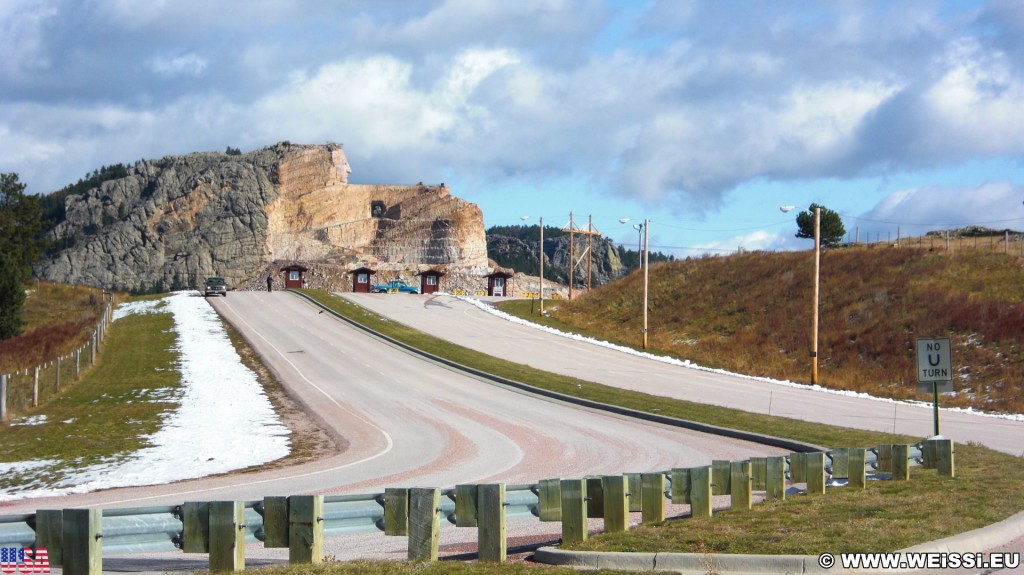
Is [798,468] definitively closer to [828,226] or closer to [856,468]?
[856,468]

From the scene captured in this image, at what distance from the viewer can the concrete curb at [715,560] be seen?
354 inches

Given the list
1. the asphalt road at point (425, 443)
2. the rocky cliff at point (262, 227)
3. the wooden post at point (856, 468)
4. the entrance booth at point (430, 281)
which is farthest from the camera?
the rocky cliff at point (262, 227)

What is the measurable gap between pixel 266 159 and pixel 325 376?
543 feet

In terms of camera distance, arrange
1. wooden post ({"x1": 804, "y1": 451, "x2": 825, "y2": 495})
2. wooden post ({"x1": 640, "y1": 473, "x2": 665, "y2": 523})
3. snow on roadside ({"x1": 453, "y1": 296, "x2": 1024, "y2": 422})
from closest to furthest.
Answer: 1. wooden post ({"x1": 640, "y1": 473, "x2": 665, "y2": 523})
2. wooden post ({"x1": 804, "y1": 451, "x2": 825, "y2": 495})
3. snow on roadside ({"x1": 453, "y1": 296, "x2": 1024, "y2": 422})

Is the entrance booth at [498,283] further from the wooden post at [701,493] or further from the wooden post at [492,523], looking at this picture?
the wooden post at [492,523]

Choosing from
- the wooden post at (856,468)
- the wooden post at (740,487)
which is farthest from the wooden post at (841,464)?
the wooden post at (740,487)

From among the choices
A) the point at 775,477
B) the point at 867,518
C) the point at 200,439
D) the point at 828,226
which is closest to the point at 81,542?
the point at 867,518

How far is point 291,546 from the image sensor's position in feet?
30.1

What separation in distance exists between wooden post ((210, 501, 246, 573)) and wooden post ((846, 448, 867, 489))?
394 inches

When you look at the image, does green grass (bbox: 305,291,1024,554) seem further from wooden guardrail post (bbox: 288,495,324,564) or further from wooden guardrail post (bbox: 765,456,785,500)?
wooden guardrail post (bbox: 288,495,324,564)

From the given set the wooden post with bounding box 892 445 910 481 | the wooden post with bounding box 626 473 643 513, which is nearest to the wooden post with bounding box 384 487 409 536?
the wooden post with bounding box 626 473 643 513

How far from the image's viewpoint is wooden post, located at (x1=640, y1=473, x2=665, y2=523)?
11.7m

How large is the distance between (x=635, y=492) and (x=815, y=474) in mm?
3937

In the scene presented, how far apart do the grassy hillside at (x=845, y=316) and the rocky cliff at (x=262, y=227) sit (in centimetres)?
10814
